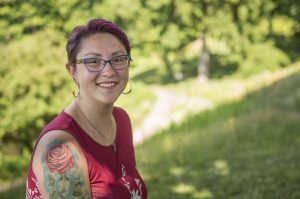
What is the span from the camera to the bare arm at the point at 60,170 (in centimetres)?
186

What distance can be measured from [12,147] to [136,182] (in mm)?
21942

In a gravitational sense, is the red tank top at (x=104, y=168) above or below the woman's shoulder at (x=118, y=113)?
below

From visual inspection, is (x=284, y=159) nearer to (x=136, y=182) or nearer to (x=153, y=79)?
(x=136, y=182)

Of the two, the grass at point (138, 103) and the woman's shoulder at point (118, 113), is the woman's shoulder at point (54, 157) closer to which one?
the woman's shoulder at point (118, 113)

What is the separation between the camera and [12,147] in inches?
896

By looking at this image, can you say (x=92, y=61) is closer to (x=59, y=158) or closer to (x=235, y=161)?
(x=59, y=158)

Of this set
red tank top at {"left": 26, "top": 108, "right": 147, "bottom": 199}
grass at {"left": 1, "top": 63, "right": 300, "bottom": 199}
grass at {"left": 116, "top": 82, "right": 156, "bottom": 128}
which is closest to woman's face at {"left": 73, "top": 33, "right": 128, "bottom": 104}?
red tank top at {"left": 26, "top": 108, "right": 147, "bottom": 199}

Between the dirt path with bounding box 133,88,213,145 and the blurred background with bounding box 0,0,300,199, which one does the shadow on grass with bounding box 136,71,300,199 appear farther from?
the dirt path with bounding box 133,88,213,145

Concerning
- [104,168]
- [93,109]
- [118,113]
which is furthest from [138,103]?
[104,168]

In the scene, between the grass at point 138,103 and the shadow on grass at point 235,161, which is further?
the grass at point 138,103

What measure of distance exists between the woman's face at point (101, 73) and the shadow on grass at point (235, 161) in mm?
4028

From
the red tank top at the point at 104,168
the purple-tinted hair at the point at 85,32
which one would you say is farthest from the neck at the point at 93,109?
A: the purple-tinted hair at the point at 85,32

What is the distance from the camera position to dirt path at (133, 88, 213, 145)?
2260 cm

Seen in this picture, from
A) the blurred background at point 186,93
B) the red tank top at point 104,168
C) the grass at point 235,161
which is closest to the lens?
the red tank top at point 104,168
